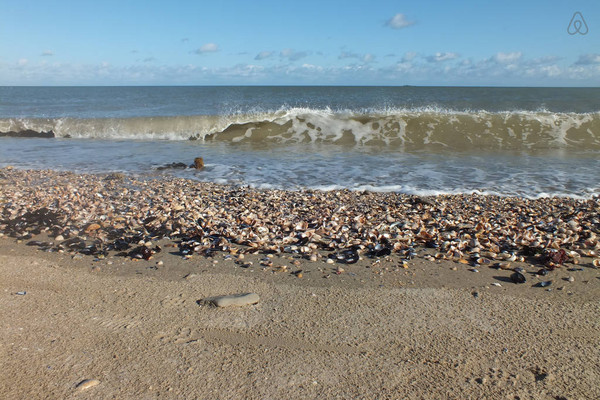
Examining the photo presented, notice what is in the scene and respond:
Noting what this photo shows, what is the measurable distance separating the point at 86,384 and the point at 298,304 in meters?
1.62

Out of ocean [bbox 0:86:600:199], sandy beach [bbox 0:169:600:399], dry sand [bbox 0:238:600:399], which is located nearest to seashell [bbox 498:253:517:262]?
sandy beach [bbox 0:169:600:399]

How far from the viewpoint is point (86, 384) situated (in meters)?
2.59

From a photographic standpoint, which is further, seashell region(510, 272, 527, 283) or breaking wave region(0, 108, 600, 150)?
breaking wave region(0, 108, 600, 150)

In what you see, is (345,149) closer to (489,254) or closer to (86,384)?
(489,254)

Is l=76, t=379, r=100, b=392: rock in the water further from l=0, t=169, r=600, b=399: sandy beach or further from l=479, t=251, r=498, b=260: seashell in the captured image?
l=479, t=251, r=498, b=260: seashell

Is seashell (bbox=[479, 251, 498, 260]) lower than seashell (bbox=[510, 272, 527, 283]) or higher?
higher

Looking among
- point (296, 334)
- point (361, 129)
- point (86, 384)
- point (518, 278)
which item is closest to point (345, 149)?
point (361, 129)

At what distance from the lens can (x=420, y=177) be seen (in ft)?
31.2

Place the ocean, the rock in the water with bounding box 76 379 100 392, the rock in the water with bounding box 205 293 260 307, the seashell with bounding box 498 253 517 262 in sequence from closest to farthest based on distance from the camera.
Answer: the rock in the water with bounding box 76 379 100 392, the rock in the water with bounding box 205 293 260 307, the seashell with bounding box 498 253 517 262, the ocean

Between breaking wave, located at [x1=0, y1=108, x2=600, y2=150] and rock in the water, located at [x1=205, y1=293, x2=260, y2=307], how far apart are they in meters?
11.7

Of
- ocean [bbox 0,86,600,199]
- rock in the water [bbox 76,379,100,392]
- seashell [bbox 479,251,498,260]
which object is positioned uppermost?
ocean [bbox 0,86,600,199]

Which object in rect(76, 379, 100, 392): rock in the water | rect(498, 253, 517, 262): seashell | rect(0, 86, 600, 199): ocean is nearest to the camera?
rect(76, 379, 100, 392): rock in the water

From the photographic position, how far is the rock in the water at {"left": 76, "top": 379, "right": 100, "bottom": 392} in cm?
257

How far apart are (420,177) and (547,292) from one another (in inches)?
225
